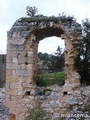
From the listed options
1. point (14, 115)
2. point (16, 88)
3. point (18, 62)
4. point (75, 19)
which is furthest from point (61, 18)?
point (14, 115)

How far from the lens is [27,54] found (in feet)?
40.2

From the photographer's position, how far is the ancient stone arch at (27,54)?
39.2ft

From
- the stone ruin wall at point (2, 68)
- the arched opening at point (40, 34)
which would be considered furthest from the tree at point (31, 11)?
the stone ruin wall at point (2, 68)

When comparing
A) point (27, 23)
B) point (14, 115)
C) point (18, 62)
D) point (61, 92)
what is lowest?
point (14, 115)

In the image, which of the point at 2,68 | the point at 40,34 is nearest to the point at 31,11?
the point at 40,34

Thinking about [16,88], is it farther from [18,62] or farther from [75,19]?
[75,19]

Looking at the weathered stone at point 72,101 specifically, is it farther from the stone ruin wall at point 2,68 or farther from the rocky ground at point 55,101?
the stone ruin wall at point 2,68

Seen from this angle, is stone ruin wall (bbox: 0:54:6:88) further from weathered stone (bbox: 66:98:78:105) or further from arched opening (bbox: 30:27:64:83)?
weathered stone (bbox: 66:98:78:105)

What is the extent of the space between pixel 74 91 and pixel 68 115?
41.0 inches

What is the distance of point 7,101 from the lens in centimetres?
1230

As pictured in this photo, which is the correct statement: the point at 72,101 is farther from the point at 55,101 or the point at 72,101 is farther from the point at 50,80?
the point at 50,80

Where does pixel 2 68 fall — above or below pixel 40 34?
below

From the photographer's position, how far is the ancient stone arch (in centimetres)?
1195

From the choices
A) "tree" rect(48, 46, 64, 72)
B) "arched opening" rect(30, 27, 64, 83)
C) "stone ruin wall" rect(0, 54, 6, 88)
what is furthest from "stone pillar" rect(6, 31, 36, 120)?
"stone ruin wall" rect(0, 54, 6, 88)
